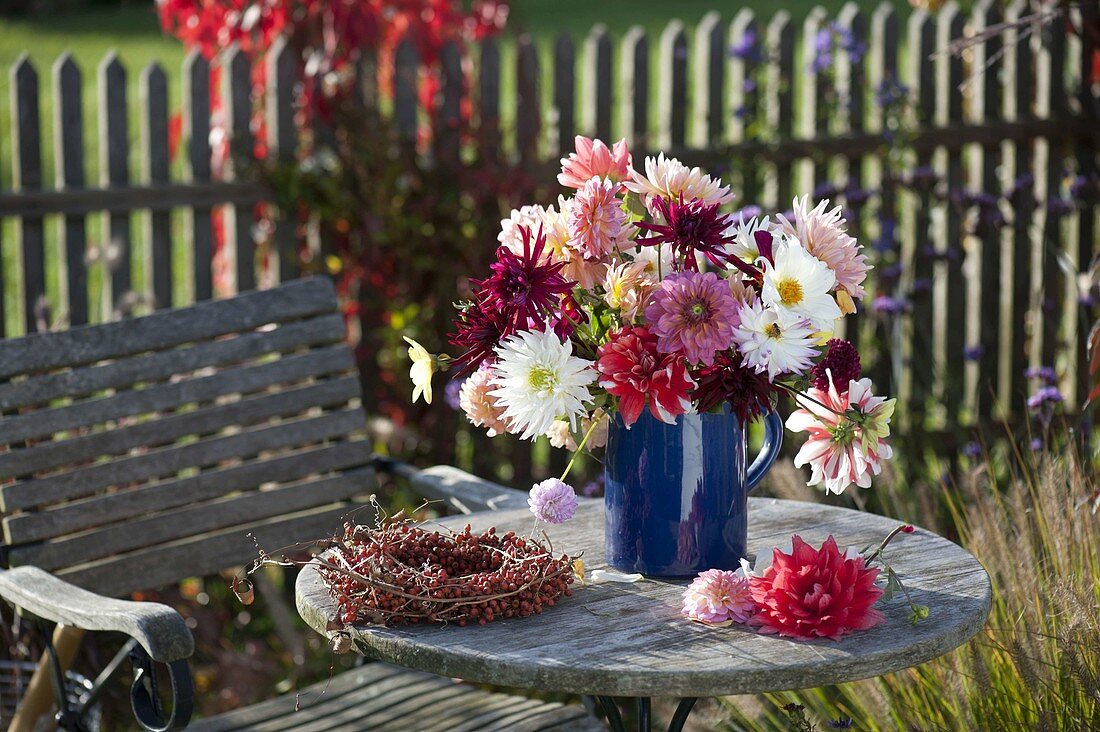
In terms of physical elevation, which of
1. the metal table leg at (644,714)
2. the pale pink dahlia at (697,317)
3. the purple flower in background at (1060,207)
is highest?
the purple flower in background at (1060,207)

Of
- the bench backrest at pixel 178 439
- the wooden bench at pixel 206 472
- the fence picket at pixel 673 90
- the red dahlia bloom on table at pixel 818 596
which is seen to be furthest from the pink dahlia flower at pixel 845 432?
the fence picket at pixel 673 90

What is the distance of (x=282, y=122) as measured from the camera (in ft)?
13.0

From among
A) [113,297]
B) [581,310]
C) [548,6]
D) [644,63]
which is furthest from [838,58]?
[548,6]

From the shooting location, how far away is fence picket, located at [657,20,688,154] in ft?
15.0

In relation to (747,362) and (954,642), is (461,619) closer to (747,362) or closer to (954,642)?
(747,362)

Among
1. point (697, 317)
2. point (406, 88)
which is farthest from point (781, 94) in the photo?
point (697, 317)

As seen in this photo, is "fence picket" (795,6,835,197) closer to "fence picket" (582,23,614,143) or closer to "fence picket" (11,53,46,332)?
"fence picket" (582,23,614,143)

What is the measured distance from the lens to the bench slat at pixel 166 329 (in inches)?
105

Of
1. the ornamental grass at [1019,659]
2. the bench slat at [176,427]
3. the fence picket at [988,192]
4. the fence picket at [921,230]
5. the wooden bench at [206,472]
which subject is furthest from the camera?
the fence picket at [988,192]

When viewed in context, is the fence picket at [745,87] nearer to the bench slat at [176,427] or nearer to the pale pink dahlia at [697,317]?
the bench slat at [176,427]

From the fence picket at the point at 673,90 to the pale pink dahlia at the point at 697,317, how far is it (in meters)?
2.90

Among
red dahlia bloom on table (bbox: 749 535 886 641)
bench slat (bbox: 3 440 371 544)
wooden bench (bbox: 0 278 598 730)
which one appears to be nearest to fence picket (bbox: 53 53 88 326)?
wooden bench (bbox: 0 278 598 730)

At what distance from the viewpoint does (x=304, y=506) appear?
2.99 meters

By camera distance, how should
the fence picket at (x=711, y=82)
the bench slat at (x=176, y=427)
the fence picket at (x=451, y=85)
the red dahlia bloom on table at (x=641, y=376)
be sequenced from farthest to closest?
the fence picket at (x=711, y=82) < the fence picket at (x=451, y=85) < the bench slat at (x=176, y=427) < the red dahlia bloom on table at (x=641, y=376)
